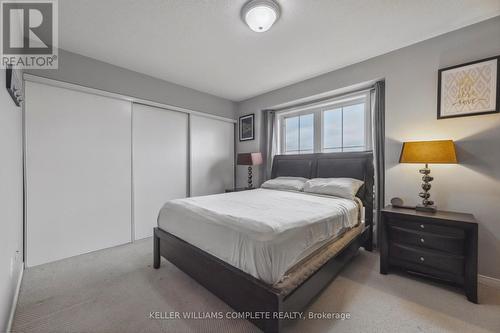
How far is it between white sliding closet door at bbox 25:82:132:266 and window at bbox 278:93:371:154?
2.82 m

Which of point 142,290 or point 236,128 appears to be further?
point 236,128

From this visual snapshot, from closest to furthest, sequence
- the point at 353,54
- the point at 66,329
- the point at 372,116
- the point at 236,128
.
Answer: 1. the point at 66,329
2. the point at 353,54
3. the point at 372,116
4. the point at 236,128

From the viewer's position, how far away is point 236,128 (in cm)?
475

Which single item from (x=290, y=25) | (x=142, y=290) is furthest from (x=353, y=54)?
(x=142, y=290)

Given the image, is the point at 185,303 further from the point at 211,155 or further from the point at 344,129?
the point at 344,129

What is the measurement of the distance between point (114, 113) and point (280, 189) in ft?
8.92

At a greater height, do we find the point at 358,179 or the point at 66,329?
the point at 358,179

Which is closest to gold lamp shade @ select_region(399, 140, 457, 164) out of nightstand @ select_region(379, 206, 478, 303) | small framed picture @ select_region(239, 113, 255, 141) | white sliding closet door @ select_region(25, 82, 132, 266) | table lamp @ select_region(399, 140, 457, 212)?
table lamp @ select_region(399, 140, 457, 212)

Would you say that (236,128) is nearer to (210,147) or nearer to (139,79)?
(210,147)

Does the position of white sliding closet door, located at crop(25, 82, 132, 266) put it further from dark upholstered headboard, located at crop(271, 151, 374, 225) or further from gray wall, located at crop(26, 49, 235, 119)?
dark upholstered headboard, located at crop(271, 151, 374, 225)

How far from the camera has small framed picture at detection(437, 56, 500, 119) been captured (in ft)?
6.50

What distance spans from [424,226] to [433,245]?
181mm

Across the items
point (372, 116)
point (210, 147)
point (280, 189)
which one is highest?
point (372, 116)

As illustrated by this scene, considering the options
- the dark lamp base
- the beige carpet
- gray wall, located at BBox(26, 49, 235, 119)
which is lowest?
the beige carpet
